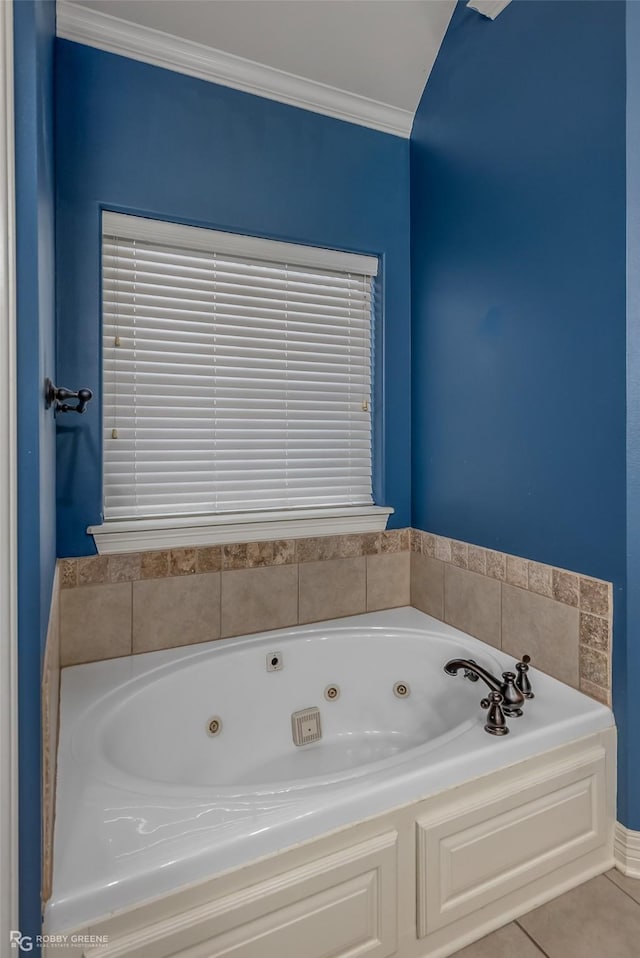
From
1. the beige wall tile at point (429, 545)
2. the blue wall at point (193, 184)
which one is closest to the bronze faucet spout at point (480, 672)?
the beige wall tile at point (429, 545)

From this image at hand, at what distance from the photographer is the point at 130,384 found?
1.89 metres

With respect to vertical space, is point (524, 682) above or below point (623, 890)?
above

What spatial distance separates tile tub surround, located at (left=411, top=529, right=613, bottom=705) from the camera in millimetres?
1562

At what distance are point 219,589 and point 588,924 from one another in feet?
4.96

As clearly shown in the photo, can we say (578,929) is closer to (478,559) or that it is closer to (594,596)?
(594,596)

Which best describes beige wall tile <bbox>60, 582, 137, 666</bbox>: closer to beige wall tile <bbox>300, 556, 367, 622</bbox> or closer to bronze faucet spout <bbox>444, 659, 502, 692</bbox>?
beige wall tile <bbox>300, 556, 367, 622</bbox>

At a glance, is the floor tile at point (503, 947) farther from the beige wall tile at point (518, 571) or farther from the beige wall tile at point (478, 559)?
the beige wall tile at point (478, 559)

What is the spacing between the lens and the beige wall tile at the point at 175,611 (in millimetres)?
1907

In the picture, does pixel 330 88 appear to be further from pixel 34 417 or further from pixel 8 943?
pixel 8 943

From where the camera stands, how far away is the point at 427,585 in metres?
2.33

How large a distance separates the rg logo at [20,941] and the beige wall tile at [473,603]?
5.35 ft

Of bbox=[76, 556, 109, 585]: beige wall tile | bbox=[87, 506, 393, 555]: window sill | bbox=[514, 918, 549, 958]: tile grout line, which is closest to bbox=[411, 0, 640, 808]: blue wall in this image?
A: bbox=[87, 506, 393, 555]: window sill

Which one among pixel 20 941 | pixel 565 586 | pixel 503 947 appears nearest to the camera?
pixel 20 941

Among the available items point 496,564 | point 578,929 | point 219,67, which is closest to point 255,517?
point 496,564
